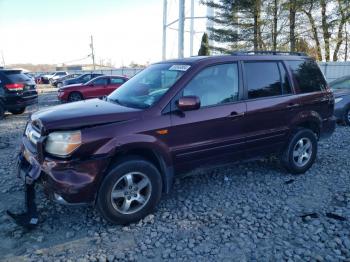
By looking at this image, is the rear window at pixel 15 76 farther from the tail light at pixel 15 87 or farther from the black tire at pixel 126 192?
the black tire at pixel 126 192

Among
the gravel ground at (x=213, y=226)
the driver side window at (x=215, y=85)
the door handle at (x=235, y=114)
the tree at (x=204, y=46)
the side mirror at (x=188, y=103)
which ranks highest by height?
the tree at (x=204, y=46)

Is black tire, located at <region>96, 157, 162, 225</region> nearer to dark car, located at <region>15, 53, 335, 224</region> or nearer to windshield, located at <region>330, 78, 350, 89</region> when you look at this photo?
dark car, located at <region>15, 53, 335, 224</region>

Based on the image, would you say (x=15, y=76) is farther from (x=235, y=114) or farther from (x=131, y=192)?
(x=235, y=114)

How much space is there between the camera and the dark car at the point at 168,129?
10.7 ft

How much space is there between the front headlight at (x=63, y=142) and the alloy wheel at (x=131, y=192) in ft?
2.03

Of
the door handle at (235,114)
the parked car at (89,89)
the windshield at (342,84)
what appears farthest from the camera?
the parked car at (89,89)

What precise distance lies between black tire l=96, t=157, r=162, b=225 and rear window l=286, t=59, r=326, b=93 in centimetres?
284

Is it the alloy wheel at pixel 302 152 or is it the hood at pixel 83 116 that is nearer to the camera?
the hood at pixel 83 116

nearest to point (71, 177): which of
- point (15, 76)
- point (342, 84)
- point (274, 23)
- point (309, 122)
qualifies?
point (309, 122)

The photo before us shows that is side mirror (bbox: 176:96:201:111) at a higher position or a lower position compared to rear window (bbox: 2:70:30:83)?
lower

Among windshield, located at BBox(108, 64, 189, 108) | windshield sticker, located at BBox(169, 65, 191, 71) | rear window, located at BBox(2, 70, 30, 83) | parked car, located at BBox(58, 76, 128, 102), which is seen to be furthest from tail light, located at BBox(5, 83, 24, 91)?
windshield sticker, located at BBox(169, 65, 191, 71)

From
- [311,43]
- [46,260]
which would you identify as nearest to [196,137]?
[46,260]

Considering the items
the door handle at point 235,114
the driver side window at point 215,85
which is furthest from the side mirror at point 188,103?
the door handle at point 235,114

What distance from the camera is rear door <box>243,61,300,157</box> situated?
4.36 meters
